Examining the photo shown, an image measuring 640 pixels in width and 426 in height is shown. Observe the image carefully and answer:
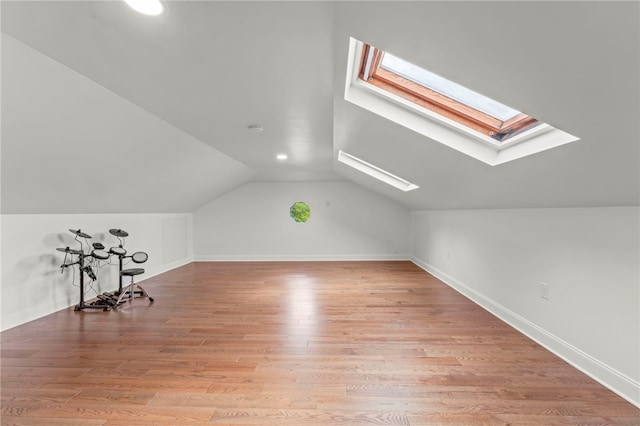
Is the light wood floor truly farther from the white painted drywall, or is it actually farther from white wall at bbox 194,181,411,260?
white wall at bbox 194,181,411,260

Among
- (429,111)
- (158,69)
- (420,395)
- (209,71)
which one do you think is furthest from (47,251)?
(429,111)

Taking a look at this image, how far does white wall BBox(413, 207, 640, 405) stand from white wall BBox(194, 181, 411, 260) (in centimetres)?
350

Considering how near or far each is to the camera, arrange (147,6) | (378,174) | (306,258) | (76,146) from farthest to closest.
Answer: (306,258) < (378,174) < (76,146) < (147,6)

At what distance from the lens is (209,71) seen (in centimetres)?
196

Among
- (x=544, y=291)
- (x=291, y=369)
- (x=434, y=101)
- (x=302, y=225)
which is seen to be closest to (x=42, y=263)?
(x=291, y=369)

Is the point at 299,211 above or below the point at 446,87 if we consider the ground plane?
below

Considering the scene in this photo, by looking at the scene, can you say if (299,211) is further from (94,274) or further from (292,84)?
(292,84)

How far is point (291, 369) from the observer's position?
2.21 m

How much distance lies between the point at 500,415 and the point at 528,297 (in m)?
1.53

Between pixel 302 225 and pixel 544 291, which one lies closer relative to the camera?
pixel 544 291

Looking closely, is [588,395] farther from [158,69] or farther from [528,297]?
[158,69]

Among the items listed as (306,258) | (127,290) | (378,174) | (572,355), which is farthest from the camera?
(306,258)

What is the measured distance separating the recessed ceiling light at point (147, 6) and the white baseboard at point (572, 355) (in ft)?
11.1

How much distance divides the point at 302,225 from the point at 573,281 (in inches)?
223
